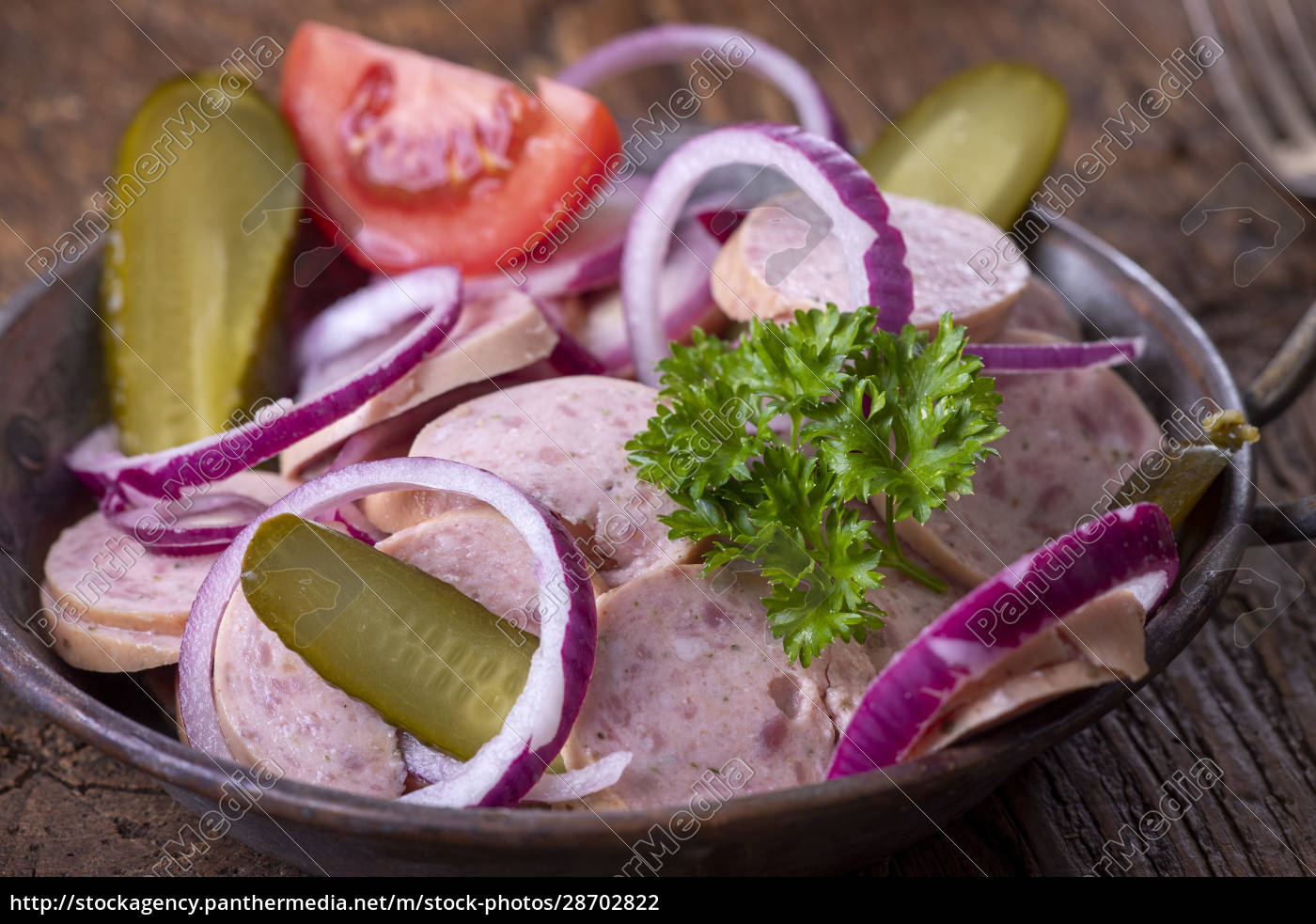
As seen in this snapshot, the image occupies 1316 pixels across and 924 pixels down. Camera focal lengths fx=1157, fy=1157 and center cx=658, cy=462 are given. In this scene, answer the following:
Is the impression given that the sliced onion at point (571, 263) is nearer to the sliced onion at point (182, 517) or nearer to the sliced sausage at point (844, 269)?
the sliced sausage at point (844, 269)

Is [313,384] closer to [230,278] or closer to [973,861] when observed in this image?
[230,278]

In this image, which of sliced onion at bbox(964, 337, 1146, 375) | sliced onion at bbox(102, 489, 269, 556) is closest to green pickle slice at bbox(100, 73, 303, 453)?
sliced onion at bbox(102, 489, 269, 556)

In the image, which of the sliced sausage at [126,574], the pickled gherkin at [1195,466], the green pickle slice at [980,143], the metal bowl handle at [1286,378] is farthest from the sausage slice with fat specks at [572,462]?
the metal bowl handle at [1286,378]

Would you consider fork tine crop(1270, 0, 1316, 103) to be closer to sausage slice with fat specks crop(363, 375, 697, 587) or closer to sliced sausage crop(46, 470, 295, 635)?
sausage slice with fat specks crop(363, 375, 697, 587)

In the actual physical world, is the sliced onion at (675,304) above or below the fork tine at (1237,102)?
below

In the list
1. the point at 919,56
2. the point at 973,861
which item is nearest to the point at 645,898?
the point at 973,861

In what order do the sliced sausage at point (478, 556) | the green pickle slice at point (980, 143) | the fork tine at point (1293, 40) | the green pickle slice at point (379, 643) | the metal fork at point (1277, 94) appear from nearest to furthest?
the green pickle slice at point (379, 643) < the sliced sausage at point (478, 556) < the green pickle slice at point (980, 143) < the metal fork at point (1277, 94) < the fork tine at point (1293, 40)

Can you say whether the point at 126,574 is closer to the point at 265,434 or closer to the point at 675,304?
the point at 265,434
